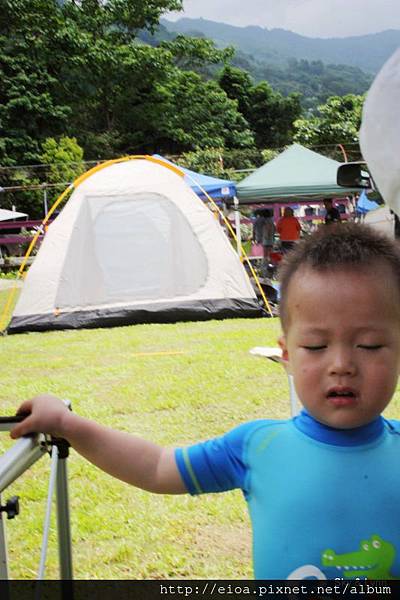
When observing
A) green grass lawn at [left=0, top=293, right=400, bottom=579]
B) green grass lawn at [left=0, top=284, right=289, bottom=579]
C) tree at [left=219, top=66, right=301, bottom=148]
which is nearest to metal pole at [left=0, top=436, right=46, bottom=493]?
green grass lawn at [left=0, top=293, right=400, bottom=579]

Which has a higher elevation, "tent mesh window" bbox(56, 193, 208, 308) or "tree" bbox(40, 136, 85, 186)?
"tree" bbox(40, 136, 85, 186)

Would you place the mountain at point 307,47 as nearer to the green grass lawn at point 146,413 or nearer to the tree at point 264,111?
the tree at point 264,111

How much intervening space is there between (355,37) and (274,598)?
213 m

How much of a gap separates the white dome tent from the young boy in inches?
227

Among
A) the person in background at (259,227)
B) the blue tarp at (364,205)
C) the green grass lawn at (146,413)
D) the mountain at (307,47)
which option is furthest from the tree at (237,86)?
the mountain at (307,47)

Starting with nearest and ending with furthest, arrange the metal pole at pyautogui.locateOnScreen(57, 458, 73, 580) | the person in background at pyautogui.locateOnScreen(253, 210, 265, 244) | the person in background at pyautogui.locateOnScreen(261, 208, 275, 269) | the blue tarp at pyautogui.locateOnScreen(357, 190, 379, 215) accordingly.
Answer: the metal pole at pyautogui.locateOnScreen(57, 458, 73, 580) → the person in background at pyautogui.locateOnScreen(261, 208, 275, 269) → the person in background at pyautogui.locateOnScreen(253, 210, 265, 244) → the blue tarp at pyautogui.locateOnScreen(357, 190, 379, 215)

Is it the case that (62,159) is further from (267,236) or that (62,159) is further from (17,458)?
(17,458)

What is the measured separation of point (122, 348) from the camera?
568 cm

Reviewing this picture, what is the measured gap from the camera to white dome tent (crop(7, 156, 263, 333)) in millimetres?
6691

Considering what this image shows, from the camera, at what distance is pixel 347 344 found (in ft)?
3.04

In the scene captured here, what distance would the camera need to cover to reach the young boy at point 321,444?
2.94 ft

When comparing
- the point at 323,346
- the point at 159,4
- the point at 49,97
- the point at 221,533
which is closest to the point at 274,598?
the point at 323,346

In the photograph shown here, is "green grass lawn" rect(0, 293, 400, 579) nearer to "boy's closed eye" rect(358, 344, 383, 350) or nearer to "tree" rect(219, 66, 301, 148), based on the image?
"boy's closed eye" rect(358, 344, 383, 350)

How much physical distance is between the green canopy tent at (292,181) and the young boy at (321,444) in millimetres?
8801
